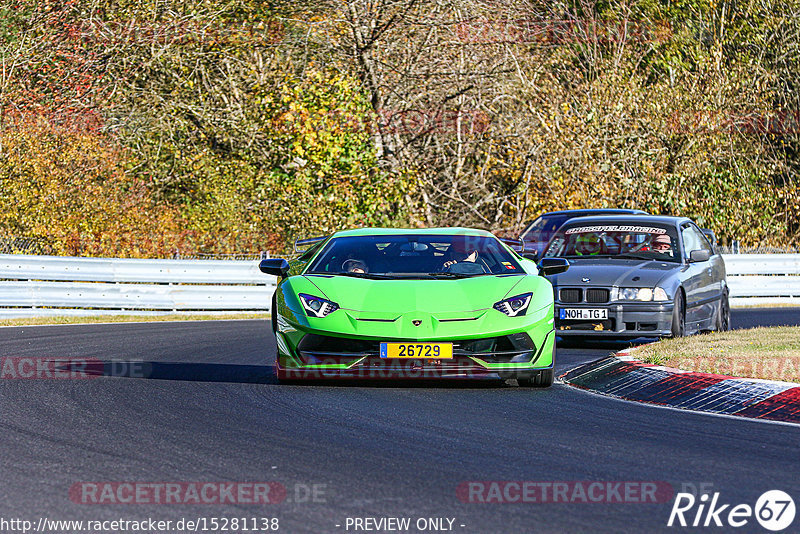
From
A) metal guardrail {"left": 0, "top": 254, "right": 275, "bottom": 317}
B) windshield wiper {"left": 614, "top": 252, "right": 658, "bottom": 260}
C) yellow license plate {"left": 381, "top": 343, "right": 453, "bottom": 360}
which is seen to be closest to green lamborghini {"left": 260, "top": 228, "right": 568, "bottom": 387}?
yellow license plate {"left": 381, "top": 343, "right": 453, "bottom": 360}

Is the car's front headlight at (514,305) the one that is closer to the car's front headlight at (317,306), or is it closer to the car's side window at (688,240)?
the car's front headlight at (317,306)

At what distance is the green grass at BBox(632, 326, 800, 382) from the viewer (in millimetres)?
10617

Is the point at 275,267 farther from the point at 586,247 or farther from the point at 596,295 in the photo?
the point at 586,247

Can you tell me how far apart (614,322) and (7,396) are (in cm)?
745

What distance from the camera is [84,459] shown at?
711 centimetres

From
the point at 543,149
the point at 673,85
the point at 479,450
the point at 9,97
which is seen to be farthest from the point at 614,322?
the point at 673,85

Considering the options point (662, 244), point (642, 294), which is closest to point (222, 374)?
point (642, 294)

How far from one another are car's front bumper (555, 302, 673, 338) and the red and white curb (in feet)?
9.95

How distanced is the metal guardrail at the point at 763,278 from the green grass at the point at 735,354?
12632mm

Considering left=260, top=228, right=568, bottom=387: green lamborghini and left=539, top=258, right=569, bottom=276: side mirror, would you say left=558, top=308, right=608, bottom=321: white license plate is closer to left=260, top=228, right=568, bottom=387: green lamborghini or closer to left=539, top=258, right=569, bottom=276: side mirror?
left=539, top=258, right=569, bottom=276: side mirror

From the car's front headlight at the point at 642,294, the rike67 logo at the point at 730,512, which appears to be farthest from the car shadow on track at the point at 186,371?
the rike67 logo at the point at 730,512

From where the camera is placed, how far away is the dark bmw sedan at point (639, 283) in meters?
14.9

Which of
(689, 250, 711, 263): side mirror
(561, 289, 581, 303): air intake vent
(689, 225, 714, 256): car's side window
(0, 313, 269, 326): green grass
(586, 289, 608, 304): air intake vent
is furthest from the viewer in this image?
(0, 313, 269, 326): green grass

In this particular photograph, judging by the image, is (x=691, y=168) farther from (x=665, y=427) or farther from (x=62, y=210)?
(x=665, y=427)
